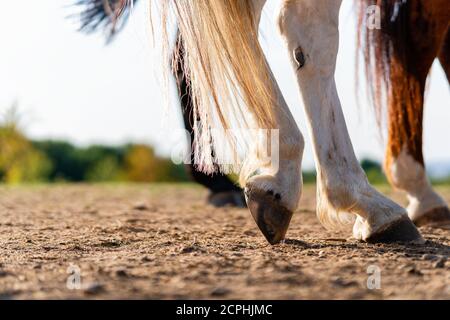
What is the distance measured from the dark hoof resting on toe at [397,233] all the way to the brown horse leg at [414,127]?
0.91 metres

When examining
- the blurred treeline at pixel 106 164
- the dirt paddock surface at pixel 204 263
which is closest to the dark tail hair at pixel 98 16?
the dirt paddock surface at pixel 204 263

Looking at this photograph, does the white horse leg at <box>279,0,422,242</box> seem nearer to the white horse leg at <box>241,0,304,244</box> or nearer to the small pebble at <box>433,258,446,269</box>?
the white horse leg at <box>241,0,304,244</box>

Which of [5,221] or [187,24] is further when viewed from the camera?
[5,221]

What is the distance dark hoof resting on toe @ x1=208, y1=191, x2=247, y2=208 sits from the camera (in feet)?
13.2

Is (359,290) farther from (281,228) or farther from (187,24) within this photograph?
(187,24)

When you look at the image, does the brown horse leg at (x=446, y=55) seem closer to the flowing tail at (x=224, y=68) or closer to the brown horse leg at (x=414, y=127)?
the brown horse leg at (x=414, y=127)

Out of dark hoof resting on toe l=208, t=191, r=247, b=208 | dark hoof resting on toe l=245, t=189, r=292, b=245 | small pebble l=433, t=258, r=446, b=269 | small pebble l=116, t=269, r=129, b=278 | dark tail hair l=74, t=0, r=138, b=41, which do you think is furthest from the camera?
dark hoof resting on toe l=208, t=191, r=247, b=208

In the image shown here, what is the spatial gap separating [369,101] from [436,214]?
1.93 feet

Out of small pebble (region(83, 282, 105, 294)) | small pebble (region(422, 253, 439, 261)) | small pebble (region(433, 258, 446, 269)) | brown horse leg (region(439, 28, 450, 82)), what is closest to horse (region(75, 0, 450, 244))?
Result: small pebble (region(422, 253, 439, 261))

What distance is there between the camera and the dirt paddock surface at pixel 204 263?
155 cm

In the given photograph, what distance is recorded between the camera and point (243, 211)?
371 cm

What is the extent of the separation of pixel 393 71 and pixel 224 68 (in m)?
1.29
